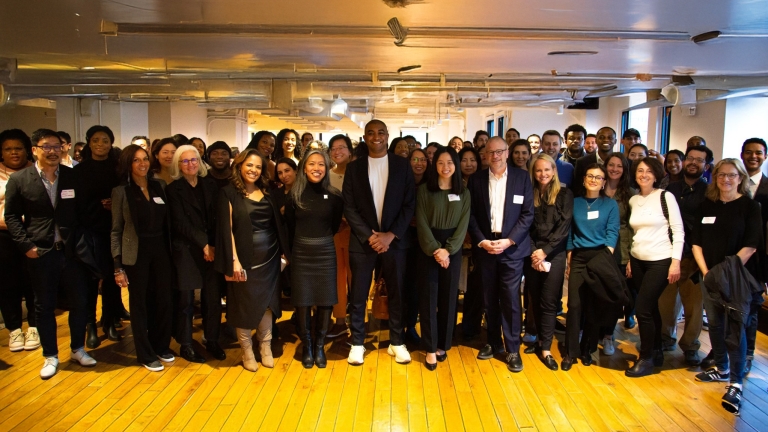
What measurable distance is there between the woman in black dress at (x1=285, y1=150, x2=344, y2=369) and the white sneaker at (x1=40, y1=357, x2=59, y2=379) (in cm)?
167

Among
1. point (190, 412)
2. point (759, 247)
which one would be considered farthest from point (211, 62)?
point (759, 247)

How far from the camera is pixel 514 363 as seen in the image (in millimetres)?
3744

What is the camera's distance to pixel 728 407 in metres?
3.19

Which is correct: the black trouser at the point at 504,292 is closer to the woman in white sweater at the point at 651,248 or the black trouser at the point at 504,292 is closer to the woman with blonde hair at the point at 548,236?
the woman with blonde hair at the point at 548,236

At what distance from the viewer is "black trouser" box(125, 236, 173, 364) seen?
11.7 ft

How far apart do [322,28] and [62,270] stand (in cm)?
251

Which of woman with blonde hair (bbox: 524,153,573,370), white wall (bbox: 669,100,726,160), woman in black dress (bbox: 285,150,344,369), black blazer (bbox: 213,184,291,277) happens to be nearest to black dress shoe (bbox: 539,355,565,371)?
woman with blonde hair (bbox: 524,153,573,370)

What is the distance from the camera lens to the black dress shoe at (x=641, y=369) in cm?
367

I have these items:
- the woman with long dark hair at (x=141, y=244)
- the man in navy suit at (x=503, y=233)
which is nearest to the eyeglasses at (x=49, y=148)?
the woman with long dark hair at (x=141, y=244)

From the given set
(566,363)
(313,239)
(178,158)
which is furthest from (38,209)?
(566,363)

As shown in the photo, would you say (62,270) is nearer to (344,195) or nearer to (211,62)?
(344,195)

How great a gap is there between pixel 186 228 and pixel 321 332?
1182mm

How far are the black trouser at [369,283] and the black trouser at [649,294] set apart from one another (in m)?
1.64

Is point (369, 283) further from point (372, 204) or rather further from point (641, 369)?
point (641, 369)
